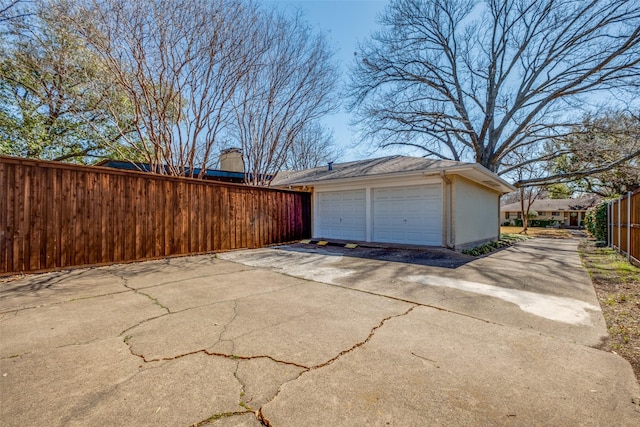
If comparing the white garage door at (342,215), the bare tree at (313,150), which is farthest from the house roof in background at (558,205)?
the white garage door at (342,215)

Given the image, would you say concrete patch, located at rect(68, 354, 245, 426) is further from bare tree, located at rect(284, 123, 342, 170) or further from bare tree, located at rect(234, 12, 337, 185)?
bare tree, located at rect(284, 123, 342, 170)

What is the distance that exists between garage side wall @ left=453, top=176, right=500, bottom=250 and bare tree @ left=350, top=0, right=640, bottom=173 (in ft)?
14.5

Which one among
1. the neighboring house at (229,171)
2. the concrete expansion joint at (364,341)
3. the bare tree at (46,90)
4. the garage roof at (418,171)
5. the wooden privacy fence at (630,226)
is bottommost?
the concrete expansion joint at (364,341)

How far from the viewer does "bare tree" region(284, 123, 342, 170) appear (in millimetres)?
23220

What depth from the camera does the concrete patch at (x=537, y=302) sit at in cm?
317

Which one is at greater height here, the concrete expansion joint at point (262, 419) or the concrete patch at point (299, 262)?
the concrete patch at point (299, 262)

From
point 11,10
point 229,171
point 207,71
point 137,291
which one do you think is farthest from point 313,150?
point 137,291

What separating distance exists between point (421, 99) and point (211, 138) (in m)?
11.8

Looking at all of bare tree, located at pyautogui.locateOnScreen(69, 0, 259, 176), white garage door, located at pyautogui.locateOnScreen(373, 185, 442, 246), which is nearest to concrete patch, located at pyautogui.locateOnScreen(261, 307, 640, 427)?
white garage door, located at pyautogui.locateOnScreen(373, 185, 442, 246)

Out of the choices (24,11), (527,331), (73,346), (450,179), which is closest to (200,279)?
(73,346)

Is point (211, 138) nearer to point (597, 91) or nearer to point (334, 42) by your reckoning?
point (334, 42)

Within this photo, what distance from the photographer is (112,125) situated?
486 inches

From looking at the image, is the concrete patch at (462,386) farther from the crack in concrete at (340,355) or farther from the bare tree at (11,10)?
the bare tree at (11,10)

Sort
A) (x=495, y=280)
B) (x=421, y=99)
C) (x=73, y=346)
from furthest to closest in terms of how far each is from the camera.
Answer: (x=421, y=99) → (x=495, y=280) → (x=73, y=346)
